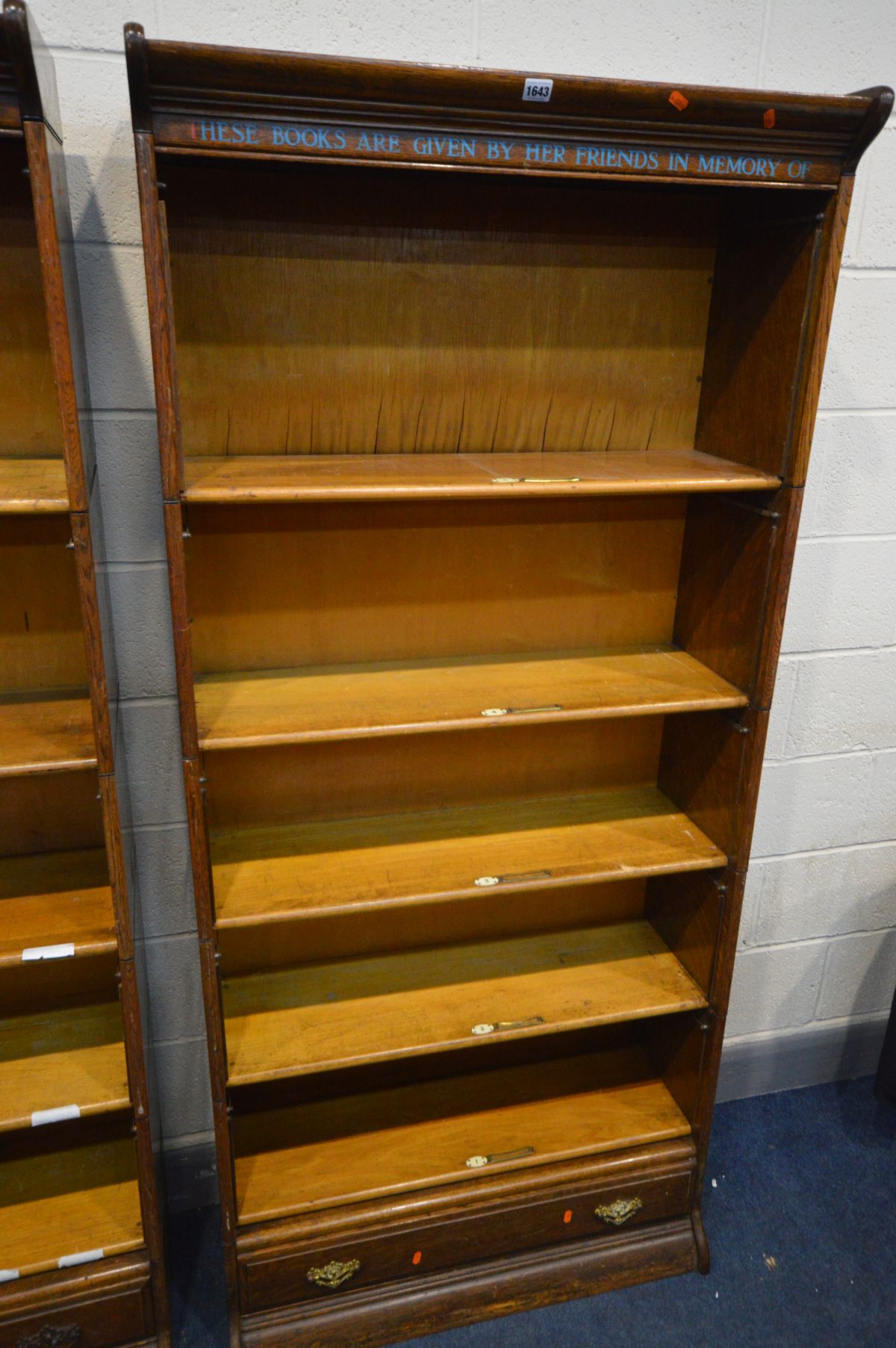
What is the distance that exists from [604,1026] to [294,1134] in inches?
26.9

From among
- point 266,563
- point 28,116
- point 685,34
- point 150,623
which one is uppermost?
point 685,34

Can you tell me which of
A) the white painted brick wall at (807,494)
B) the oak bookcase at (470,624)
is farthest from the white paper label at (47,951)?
the white painted brick wall at (807,494)

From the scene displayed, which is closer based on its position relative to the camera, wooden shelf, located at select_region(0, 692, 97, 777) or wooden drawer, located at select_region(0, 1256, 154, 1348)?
wooden shelf, located at select_region(0, 692, 97, 777)

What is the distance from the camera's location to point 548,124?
1223mm

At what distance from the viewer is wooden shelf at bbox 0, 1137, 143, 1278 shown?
165 cm

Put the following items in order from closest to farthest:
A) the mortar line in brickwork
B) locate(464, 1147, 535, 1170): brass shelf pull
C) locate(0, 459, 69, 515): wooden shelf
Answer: locate(0, 459, 69, 515): wooden shelf → locate(464, 1147, 535, 1170): brass shelf pull → the mortar line in brickwork

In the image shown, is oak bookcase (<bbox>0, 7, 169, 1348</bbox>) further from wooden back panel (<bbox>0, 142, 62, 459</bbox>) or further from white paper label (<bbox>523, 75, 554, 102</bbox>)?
white paper label (<bbox>523, 75, 554, 102</bbox>)

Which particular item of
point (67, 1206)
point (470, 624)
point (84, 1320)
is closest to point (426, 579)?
point (470, 624)

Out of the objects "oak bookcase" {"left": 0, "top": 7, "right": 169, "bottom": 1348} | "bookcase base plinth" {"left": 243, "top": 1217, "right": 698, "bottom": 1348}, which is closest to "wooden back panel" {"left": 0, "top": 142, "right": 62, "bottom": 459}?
"oak bookcase" {"left": 0, "top": 7, "right": 169, "bottom": 1348}

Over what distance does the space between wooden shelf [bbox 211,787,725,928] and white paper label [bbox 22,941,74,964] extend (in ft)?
0.73

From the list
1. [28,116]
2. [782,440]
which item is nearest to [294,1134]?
[782,440]

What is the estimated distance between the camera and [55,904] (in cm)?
156

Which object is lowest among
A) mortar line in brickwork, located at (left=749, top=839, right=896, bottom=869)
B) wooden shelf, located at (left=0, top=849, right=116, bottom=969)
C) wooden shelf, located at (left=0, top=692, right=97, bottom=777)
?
mortar line in brickwork, located at (left=749, top=839, right=896, bottom=869)

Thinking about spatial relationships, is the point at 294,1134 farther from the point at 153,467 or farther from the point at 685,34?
the point at 685,34
